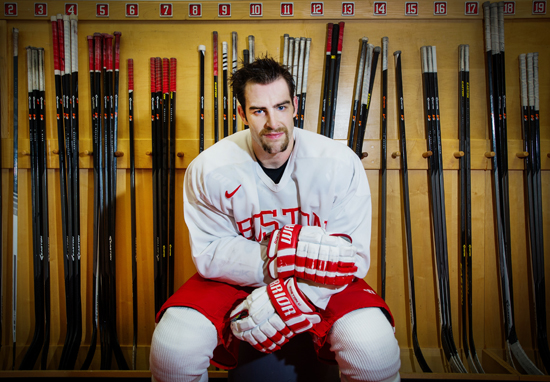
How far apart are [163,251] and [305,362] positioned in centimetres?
108

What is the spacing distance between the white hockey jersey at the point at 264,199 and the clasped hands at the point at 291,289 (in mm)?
142

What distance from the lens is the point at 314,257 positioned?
1.16 metres

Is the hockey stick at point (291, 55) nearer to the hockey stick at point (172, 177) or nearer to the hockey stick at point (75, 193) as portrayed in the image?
the hockey stick at point (172, 177)

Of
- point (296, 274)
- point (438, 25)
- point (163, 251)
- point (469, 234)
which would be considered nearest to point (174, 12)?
point (163, 251)

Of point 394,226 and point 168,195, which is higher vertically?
point 168,195

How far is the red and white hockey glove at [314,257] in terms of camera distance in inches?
45.8

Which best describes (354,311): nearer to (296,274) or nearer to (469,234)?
(296,274)

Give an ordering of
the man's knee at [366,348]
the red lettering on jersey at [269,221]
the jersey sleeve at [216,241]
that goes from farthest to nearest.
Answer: the red lettering on jersey at [269,221]
the jersey sleeve at [216,241]
the man's knee at [366,348]

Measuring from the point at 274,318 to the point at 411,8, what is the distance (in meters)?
1.93

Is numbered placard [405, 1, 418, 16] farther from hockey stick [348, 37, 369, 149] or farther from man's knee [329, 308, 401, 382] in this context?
man's knee [329, 308, 401, 382]

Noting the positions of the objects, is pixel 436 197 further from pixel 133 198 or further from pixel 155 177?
pixel 133 198

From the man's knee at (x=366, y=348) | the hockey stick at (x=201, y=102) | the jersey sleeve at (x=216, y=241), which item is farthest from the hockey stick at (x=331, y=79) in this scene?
the man's knee at (x=366, y=348)

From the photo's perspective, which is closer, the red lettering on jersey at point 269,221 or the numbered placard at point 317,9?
the red lettering on jersey at point 269,221

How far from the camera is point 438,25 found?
201cm
